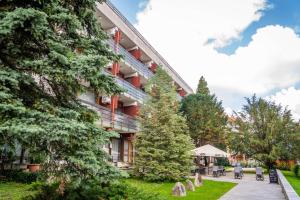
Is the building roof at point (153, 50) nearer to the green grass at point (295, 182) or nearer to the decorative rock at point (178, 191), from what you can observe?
the decorative rock at point (178, 191)

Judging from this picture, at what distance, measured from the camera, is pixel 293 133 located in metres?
35.7

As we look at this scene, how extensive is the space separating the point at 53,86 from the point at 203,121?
34.7 m

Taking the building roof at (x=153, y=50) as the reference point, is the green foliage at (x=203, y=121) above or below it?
below

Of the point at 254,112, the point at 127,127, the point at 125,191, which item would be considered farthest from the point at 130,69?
the point at 125,191

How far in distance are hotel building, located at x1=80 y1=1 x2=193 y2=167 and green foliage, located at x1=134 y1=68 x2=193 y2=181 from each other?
11.5 feet

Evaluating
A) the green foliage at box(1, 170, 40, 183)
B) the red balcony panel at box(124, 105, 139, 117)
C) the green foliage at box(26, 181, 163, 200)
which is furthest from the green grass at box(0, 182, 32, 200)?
the red balcony panel at box(124, 105, 139, 117)

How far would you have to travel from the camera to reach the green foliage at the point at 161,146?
21.9 meters

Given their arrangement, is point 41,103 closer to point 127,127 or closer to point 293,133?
point 127,127

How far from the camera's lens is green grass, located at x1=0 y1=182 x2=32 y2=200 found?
11.2 metres

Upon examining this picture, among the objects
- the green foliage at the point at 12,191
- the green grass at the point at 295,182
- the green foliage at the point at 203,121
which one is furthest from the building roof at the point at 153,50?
the green grass at the point at 295,182

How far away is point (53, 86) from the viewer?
809 cm

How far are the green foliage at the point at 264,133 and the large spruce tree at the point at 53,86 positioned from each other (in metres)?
31.5

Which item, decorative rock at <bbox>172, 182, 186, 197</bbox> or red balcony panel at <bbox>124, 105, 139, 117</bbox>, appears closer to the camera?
decorative rock at <bbox>172, 182, 186, 197</bbox>

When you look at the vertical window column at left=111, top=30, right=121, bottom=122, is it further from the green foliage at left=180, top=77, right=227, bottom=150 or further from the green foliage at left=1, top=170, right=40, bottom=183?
the green foliage at left=180, top=77, right=227, bottom=150
